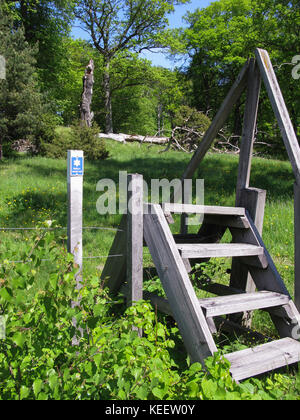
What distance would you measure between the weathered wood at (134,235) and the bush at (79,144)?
35.9ft

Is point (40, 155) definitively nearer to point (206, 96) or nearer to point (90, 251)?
point (90, 251)

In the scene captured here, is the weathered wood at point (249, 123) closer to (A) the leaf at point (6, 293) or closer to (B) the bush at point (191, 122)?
(A) the leaf at point (6, 293)

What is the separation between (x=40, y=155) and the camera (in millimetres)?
13805

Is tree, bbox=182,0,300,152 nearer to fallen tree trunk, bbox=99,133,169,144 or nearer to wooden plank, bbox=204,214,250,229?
fallen tree trunk, bbox=99,133,169,144

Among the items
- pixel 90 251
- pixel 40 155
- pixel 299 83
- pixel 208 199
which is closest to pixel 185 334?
pixel 90 251

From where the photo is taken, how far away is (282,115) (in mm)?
2992

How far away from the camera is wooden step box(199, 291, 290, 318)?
7.89 ft

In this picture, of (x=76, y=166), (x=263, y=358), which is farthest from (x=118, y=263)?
(x=263, y=358)

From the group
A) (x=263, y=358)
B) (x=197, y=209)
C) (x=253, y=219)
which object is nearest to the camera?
(x=263, y=358)

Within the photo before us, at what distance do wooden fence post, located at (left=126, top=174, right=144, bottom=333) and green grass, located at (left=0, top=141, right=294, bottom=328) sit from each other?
3.33 ft

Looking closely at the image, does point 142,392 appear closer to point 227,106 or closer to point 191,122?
point 227,106

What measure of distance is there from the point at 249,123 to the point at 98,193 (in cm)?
560

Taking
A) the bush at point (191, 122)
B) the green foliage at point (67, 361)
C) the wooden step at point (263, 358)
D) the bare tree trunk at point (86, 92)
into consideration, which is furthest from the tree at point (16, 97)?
the wooden step at point (263, 358)
